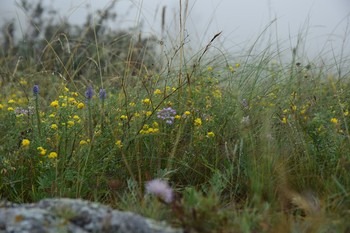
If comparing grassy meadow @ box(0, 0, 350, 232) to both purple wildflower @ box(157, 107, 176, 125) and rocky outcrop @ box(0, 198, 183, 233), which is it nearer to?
purple wildflower @ box(157, 107, 176, 125)

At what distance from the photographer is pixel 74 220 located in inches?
77.1

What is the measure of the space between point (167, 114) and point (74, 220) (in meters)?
1.42

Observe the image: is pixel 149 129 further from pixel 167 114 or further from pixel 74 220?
pixel 74 220

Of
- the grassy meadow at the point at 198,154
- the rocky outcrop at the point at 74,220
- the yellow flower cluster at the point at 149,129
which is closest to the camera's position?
the rocky outcrop at the point at 74,220

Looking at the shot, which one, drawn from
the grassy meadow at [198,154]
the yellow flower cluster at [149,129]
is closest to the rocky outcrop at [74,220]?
the grassy meadow at [198,154]

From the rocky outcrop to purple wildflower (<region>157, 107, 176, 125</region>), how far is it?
125 centimetres

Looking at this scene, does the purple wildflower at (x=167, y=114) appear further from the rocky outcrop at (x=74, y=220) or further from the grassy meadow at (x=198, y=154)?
the rocky outcrop at (x=74, y=220)

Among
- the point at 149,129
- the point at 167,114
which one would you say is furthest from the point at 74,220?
the point at 167,114

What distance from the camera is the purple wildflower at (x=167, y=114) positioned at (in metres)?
3.21

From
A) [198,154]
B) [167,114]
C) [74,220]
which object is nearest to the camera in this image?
[74,220]

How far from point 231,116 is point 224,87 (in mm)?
695

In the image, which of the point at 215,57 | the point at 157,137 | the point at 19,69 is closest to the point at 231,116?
the point at 157,137

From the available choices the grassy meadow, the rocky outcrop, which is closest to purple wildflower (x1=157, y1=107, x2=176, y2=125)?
the grassy meadow

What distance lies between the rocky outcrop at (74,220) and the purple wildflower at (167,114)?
1245mm
